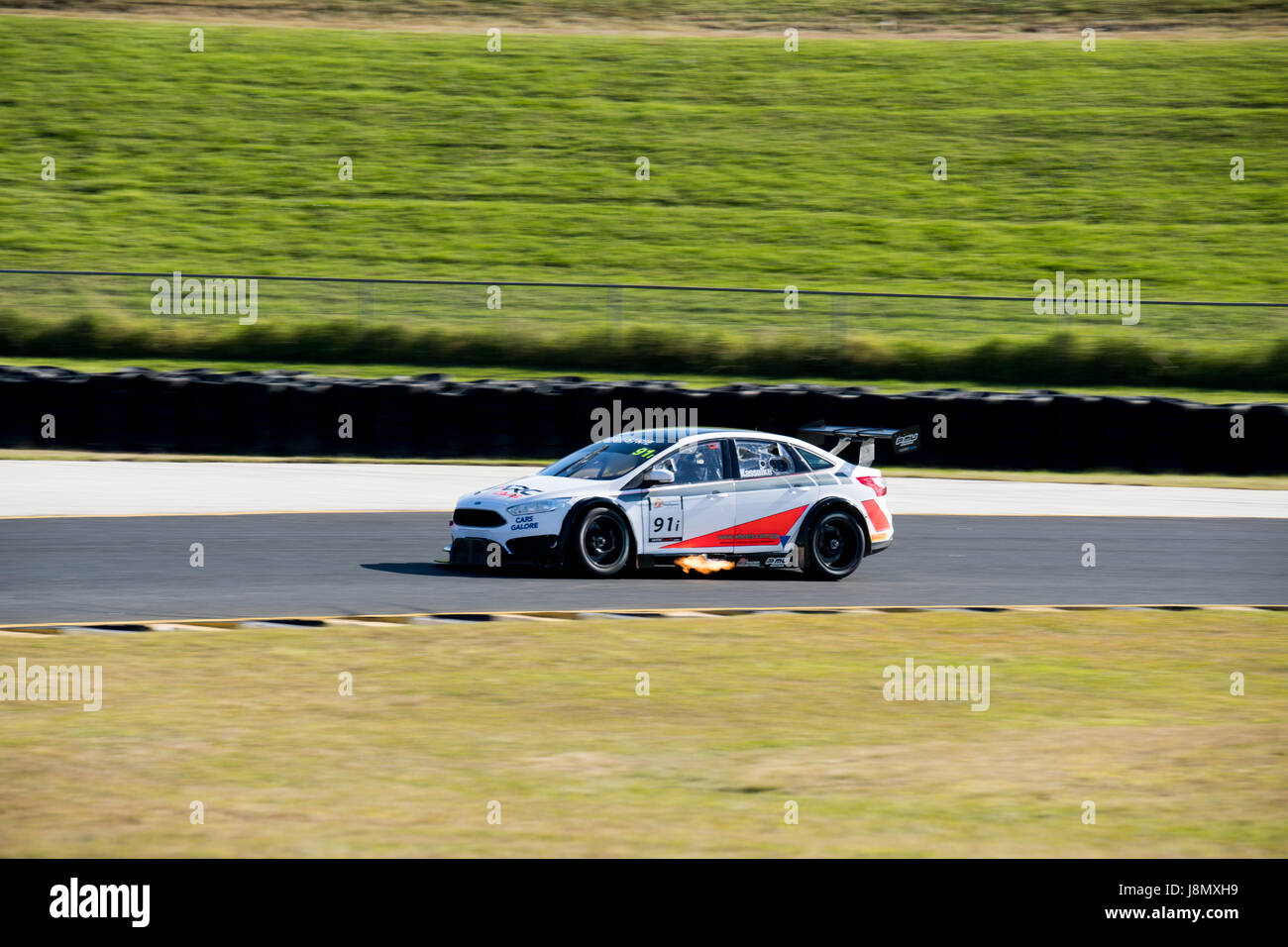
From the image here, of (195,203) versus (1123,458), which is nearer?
(1123,458)

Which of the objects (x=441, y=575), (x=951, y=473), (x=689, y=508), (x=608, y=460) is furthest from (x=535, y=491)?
(x=951, y=473)

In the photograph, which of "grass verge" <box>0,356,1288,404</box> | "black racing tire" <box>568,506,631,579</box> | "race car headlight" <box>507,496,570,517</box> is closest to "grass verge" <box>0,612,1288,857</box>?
"black racing tire" <box>568,506,631,579</box>

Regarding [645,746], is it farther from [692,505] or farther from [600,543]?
[692,505]

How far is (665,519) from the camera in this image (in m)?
13.3

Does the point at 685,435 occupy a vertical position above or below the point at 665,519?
above

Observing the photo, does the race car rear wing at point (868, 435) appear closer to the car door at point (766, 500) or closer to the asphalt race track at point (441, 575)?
the car door at point (766, 500)

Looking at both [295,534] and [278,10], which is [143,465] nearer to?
[295,534]

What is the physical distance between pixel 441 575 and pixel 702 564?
2190 millimetres

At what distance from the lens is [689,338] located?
87.8ft

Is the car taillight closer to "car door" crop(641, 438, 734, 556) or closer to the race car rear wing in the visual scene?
the race car rear wing

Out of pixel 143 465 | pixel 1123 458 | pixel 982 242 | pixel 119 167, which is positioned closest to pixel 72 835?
pixel 143 465

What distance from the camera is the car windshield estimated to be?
1338cm

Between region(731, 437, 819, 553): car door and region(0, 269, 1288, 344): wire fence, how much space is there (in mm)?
12784

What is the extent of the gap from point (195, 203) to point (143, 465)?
13949mm
